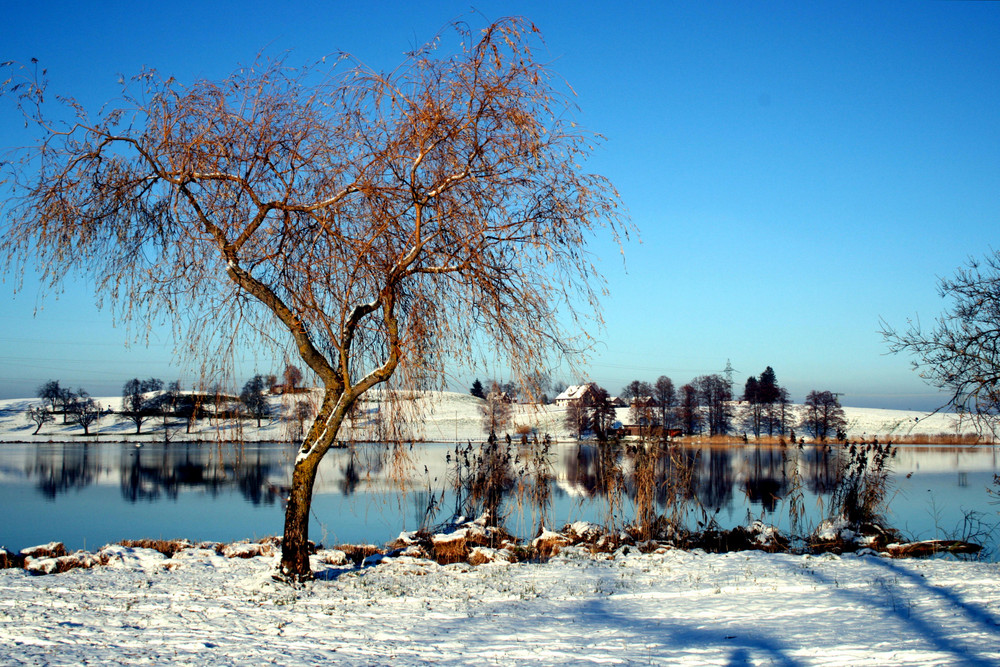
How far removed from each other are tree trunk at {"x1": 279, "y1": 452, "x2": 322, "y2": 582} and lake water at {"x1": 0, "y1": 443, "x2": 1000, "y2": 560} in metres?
0.57

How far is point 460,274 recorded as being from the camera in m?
6.25

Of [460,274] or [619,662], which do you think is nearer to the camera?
[619,662]

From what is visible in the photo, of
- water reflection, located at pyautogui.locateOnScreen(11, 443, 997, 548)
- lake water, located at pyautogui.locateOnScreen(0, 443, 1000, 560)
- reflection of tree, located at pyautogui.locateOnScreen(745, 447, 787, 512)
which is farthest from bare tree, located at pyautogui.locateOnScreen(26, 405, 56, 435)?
reflection of tree, located at pyautogui.locateOnScreen(745, 447, 787, 512)

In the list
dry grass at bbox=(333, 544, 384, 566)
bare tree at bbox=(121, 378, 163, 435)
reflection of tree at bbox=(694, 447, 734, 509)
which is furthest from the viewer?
bare tree at bbox=(121, 378, 163, 435)

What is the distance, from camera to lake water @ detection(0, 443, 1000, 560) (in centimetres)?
1066

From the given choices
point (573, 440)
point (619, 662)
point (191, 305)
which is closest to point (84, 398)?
point (573, 440)

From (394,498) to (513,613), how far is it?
10648 millimetres

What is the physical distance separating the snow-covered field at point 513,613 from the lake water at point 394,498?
47.4 inches

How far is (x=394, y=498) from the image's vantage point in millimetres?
15461

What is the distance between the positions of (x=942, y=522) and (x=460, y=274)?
12.0m

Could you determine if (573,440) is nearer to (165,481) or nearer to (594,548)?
(165,481)

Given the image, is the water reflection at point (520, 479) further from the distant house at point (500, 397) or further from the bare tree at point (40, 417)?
the bare tree at point (40, 417)

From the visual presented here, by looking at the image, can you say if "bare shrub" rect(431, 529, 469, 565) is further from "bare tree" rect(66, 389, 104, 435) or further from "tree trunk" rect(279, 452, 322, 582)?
"bare tree" rect(66, 389, 104, 435)

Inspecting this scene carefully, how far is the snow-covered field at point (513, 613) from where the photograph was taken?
4113mm
